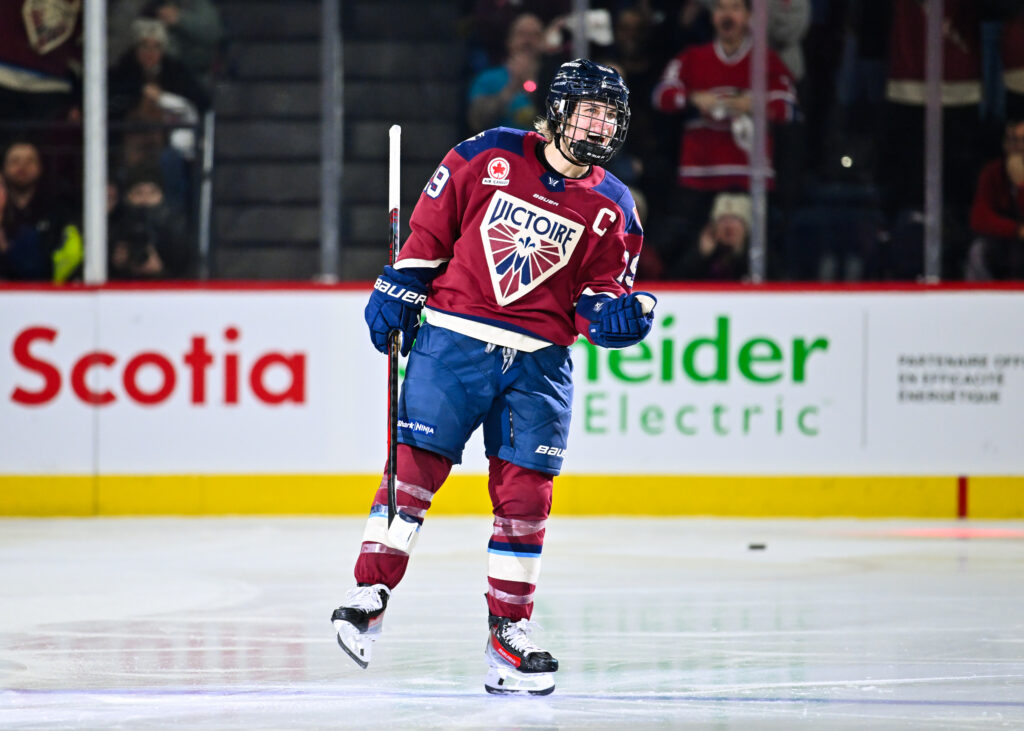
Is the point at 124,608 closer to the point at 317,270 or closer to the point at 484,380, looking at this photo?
the point at 484,380

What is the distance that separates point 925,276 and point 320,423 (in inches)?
107

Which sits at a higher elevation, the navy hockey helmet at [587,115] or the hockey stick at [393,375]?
the navy hockey helmet at [587,115]

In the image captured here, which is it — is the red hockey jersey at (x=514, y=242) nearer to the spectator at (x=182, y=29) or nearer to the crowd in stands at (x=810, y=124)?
the crowd in stands at (x=810, y=124)

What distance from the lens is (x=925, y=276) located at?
287 inches

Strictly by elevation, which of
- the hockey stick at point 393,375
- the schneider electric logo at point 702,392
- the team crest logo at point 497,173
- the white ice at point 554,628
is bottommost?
the white ice at point 554,628

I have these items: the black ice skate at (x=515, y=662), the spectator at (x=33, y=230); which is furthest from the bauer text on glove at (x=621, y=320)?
A: the spectator at (x=33, y=230)

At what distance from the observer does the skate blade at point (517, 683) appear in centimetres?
343

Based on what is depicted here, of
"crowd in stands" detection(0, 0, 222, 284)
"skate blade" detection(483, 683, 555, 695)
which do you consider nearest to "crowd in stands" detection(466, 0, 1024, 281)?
"crowd in stands" detection(0, 0, 222, 284)

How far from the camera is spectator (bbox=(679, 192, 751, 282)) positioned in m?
7.29

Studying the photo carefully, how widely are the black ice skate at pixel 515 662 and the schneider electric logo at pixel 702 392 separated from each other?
11.3 ft

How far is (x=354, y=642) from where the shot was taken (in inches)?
136

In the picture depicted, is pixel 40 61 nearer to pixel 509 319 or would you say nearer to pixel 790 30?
pixel 790 30

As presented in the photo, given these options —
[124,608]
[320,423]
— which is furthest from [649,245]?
[124,608]

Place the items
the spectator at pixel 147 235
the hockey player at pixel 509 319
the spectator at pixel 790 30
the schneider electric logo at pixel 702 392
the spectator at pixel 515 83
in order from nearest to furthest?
1. the hockey player at pixel 509 319
2. the schneider electric logo at pixel 702 392
3. the spectator at pixel 147 235
4. the spectator at pixel 790 30
5. the spectator at pixel 515 83
